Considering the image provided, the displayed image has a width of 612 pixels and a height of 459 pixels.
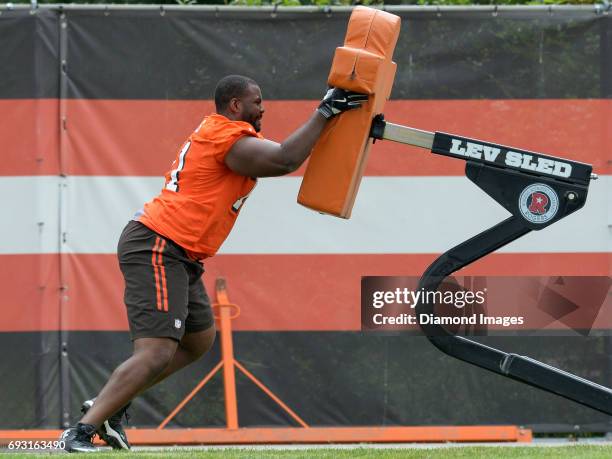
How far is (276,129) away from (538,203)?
9.11 ft

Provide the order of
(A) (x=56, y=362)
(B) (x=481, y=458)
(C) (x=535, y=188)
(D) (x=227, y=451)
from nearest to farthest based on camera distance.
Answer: (C) (x=535, y=188) < (B) (x=481, y=458) < (D) (x=227, y=451) < (A) (x=56, y=362)

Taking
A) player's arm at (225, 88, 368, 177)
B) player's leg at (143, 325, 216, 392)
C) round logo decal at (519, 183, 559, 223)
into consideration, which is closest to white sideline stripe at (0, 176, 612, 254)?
player's leg at (143, 325, 216, 392)

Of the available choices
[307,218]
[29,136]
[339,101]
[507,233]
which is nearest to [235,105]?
[339,101]

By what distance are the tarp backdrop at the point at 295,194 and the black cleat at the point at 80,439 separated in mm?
1976

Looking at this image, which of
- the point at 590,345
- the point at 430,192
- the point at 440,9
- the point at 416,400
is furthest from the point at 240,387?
the point at 440,9

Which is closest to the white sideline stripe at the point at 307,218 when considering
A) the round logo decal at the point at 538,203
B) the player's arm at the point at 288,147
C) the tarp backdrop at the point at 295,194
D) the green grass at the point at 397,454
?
the tarp backdrop at the point at 295,194

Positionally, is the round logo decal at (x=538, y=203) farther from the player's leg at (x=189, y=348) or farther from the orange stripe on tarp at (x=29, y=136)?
the orange stripe on tarp at (x=29, y=136)

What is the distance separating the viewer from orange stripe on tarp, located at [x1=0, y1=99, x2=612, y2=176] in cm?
768

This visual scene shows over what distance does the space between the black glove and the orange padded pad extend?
0.03m

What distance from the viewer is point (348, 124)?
5.44 m

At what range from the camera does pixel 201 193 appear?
579cm

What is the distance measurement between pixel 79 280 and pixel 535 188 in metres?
3.46

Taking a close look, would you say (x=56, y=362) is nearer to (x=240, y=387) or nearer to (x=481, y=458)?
(x=240, y=387)

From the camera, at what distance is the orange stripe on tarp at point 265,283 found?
Answer: 7.63m
